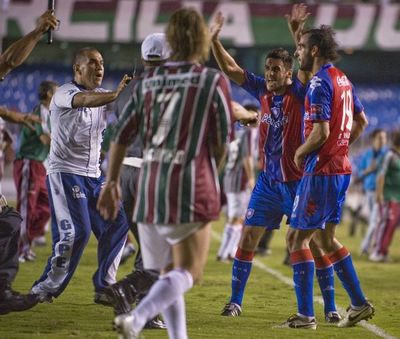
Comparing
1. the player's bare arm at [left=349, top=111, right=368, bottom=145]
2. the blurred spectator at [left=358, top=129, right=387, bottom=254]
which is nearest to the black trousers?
the player's bare arm at [left=349, top=111, right=368, bottom=145]

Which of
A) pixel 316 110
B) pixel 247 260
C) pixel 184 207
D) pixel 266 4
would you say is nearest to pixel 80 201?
pixel 247 260

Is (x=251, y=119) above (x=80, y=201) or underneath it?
above

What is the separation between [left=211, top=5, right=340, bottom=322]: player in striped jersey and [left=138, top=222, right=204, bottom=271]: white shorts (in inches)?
101

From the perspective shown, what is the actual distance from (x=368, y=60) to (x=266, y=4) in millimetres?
6781

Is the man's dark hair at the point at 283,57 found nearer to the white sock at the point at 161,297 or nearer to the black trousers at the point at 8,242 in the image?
the black trousers at the point at 8,242

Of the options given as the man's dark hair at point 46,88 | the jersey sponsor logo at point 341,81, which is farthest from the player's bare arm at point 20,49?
the man's dark hair at point 46,88

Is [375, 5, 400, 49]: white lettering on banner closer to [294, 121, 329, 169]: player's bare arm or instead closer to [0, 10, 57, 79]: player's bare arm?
[294, 121, 329, 169]: player's bare arm

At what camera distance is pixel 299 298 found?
8578 mm

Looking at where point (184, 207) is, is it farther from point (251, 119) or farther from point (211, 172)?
point (251, 119)

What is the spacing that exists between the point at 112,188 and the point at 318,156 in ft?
8.26

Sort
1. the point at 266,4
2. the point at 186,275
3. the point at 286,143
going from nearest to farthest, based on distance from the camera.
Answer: the point at 186,275 → the point at 286,143 → the point at 266,4

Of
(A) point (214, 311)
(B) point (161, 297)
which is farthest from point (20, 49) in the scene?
(A) point (214, 311)

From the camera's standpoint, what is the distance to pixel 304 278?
28.1 ft

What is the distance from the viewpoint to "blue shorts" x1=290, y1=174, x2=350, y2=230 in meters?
8.38
